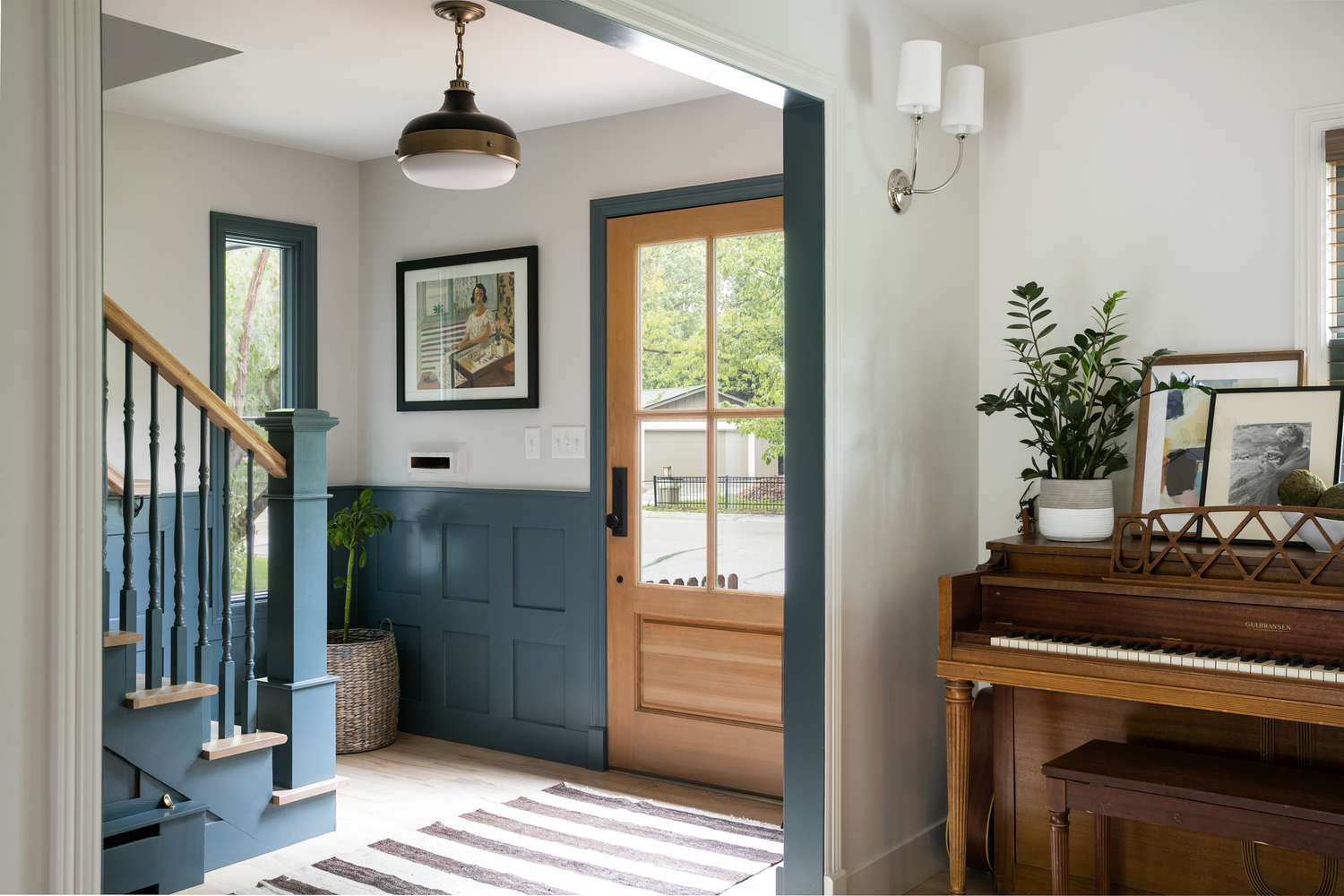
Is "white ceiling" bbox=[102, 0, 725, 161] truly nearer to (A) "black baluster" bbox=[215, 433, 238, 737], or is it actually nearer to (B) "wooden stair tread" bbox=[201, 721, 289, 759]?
(A) "black baluster" bbox=[215, 433, 238, 737]

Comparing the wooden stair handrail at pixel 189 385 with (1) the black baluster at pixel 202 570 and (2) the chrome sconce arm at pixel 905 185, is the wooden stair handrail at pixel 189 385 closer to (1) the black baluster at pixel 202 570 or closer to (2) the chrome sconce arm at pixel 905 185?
(1) the black baluster at pixel 202 570

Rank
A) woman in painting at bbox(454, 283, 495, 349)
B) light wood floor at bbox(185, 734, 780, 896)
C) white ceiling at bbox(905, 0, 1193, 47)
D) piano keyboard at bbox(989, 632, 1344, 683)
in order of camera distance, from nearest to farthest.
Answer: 1. piano keyboard at bbox(989, 632, 1344, 683)
2. white ceiling at bbox(905, 0, 1193, 47)
3. light wood floor at bbox(185, 734, 780, 896)
4. woman in painting at bbox(454, 283, 495, 349)

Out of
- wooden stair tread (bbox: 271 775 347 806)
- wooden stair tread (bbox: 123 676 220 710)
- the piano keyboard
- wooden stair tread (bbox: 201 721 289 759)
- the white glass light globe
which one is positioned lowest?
wooden stair tread (bbox: 271 775 347 806)

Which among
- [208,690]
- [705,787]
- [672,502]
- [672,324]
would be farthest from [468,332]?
[705,787]

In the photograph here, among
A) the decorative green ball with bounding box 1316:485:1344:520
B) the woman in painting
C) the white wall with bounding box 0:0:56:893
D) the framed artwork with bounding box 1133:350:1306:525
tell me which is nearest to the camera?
the white wall with bounding box 0:0:56:893

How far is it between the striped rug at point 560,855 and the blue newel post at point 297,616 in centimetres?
40

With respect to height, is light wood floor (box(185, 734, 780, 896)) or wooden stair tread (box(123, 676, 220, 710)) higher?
wooden stair tread (box(123, 676, 220, 710))

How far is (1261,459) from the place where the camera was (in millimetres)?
2969

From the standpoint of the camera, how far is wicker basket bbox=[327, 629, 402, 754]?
466 centimetres

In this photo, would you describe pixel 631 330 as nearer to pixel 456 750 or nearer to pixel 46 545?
Answer: pixel 456 750

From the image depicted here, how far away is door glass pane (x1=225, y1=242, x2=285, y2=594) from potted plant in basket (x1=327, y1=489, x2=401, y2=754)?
1.19ft

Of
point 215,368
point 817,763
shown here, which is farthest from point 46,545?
point 215,368

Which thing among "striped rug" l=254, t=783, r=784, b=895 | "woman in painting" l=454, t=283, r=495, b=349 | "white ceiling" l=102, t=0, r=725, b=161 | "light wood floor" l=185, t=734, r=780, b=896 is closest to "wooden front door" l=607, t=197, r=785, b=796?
"light wood floor" l=185, t=734, r=780, b=896

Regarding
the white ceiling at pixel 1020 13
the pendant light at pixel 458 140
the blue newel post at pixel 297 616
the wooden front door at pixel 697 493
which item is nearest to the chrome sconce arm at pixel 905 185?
the white ceiling at pixel 1020 13
